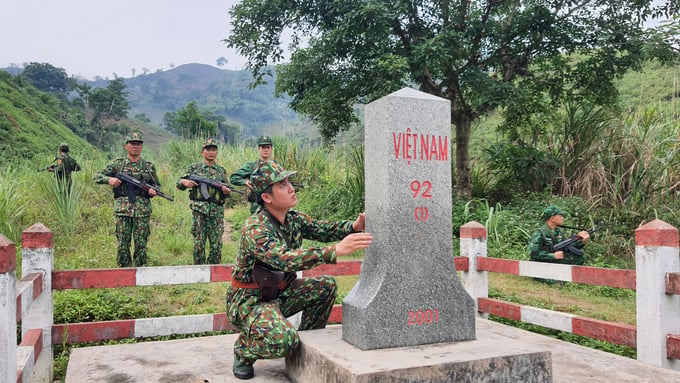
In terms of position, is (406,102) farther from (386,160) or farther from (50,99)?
(50,99)

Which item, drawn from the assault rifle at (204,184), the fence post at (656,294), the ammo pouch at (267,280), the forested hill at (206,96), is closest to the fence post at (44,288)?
the ammo pouch at (267,280)

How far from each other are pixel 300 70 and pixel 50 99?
24822mm

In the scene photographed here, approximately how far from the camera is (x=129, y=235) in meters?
7.22

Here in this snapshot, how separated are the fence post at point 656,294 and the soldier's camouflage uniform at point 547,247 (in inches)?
133

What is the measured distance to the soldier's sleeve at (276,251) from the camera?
3.08m

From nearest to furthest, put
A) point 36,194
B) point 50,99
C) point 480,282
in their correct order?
point 480,282 < point 36,194 < point 50,99

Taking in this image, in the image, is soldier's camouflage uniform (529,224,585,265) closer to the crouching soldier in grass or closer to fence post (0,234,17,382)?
the crouching soldier in grass

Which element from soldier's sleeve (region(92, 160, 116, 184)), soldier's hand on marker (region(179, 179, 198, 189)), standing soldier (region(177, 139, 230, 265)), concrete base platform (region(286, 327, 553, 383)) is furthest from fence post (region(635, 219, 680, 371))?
soldier's sleeve (region(92, 160, 116, 184))

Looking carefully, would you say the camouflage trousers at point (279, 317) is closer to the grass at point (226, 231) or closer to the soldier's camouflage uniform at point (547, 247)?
the grass at point (226, 231)

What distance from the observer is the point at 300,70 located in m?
10.6

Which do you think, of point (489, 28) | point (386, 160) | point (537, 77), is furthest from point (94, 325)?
point (537, 77)

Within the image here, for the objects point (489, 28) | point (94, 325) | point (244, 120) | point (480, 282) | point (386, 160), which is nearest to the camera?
point (386, 160)

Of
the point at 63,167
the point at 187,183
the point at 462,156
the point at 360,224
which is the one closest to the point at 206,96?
the point at 63,167

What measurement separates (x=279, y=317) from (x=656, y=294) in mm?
2472
